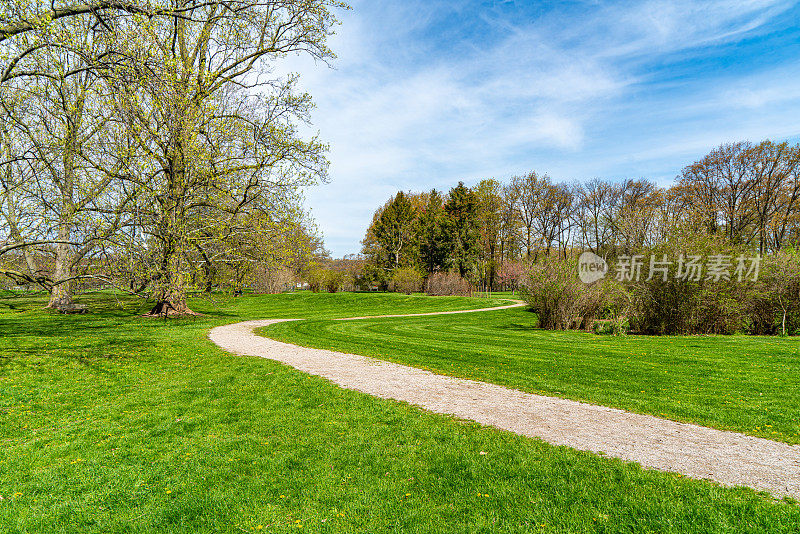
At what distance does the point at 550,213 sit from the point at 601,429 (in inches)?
1890

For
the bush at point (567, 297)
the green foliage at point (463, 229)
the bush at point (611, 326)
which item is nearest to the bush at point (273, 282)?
the green foliage at point (463, 229)

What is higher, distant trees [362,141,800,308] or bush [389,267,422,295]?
distant trees [362,141,800,308]

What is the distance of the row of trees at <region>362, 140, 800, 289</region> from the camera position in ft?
100

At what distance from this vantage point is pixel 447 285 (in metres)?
38.5

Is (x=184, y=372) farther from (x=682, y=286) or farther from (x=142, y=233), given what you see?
(x=682, y=286)

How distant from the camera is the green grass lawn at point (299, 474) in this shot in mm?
3148

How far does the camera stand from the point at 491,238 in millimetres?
49219

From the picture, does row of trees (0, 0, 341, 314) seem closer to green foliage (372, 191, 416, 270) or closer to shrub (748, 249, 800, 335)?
shrub (748, 249, 800, 335)

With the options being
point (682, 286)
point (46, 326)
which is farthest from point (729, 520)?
point (46, 326)

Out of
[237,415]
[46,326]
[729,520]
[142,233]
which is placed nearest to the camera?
[729,520]

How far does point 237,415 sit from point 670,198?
42.7 metres

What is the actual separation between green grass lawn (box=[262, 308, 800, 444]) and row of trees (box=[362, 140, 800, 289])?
58.4 feet

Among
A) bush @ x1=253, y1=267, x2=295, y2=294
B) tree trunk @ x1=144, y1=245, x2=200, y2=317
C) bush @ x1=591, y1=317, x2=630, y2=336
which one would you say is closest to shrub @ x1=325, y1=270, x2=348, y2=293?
bush @ x1=253, y1=267, x2=295, y2=294

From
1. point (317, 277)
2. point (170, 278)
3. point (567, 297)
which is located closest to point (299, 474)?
point (170, 278)
